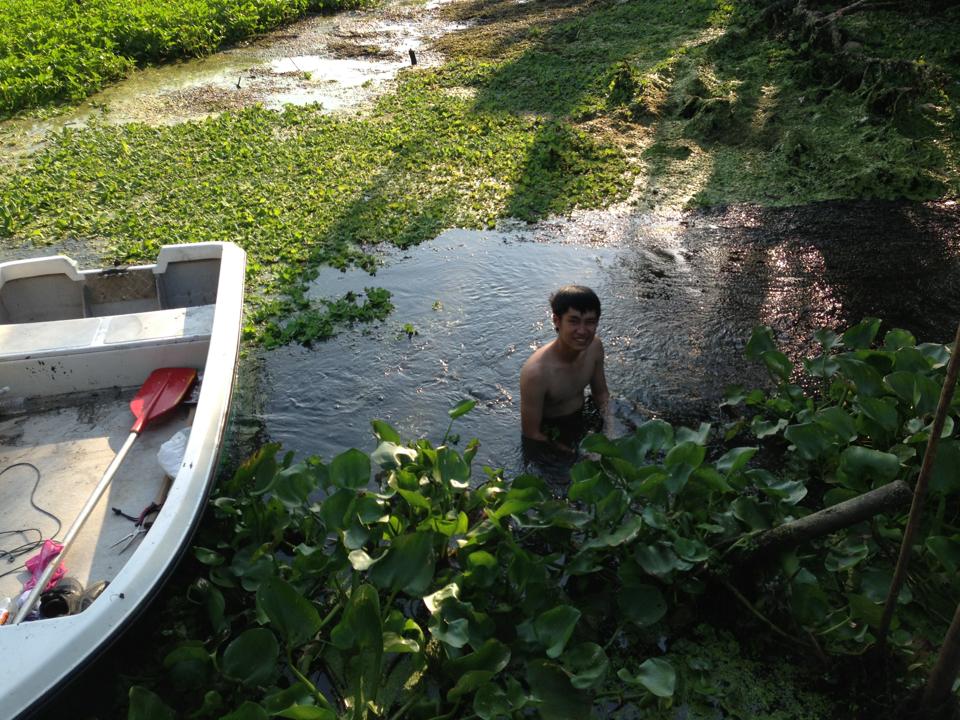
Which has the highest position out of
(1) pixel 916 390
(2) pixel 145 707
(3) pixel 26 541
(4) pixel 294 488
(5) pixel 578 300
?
(5) pixel 578 300

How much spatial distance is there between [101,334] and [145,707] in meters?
2.90

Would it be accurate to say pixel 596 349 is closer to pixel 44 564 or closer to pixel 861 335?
pixel 861 335

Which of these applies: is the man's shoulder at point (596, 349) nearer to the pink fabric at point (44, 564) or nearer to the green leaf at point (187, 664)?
the green leaf at point (187, 664)

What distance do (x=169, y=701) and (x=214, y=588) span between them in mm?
491

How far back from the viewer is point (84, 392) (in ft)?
16.8

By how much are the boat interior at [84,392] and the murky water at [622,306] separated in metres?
0.86

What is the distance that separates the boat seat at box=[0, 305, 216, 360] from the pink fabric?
149 cm

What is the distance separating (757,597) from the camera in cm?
368

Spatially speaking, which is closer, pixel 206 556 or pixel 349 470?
pixel 206 556

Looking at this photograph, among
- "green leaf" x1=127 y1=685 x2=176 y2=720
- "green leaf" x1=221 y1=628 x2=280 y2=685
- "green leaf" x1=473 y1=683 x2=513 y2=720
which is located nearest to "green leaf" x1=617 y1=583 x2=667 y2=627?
"green leaf" x1=473 y1=683 x2=513 y2=720

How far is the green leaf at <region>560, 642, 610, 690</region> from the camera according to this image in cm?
304

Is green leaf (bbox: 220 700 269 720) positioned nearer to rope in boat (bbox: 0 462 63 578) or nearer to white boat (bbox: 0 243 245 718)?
white boat (bbox: 0 243 245 718)

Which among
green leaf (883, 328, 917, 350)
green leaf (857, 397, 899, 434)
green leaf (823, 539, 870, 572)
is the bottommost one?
green leaf (823, 539, 870, 572)

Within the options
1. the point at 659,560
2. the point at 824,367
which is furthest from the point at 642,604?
the point at 824,367
